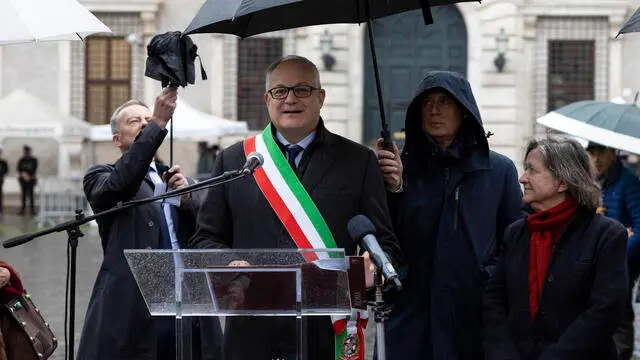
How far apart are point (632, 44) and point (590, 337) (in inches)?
850

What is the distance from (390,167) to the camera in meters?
4.88

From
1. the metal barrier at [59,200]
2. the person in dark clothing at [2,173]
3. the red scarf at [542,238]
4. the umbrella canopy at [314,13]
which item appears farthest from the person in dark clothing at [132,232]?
the person in dark clothing at [2,173]

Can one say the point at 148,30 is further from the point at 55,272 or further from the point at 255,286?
the point at 255,286

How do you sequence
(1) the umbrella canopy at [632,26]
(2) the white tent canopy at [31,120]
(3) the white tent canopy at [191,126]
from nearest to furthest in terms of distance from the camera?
(1) the umbrella canopy at [632,26], (3) the white tent canopy at [191,126], (2) the white tent canopy at [31,120]

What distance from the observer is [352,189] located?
463 centimetres

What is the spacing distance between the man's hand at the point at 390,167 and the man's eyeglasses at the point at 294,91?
1.48 feet

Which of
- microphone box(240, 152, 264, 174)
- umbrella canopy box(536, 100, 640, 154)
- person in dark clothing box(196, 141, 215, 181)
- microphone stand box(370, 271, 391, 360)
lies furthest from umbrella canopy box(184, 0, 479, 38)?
person in dark clothing box(196, 141, 215, 181)

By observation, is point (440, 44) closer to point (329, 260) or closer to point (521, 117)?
point (521, 117)

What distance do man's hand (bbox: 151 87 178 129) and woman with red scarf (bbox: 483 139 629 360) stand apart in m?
1.46

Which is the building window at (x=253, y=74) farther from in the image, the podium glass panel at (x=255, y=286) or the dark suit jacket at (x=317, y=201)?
the podium glass panel at (x=255, y=286)

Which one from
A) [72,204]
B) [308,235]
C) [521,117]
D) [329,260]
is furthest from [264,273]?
[521,117]

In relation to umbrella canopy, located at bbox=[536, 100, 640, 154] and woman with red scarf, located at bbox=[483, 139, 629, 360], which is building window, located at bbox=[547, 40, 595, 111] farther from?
woman with red scarf, located at bbox=[483, 139, 629, 360]

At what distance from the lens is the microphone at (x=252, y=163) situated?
171 inches

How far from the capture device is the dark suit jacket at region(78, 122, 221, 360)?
507 cm
